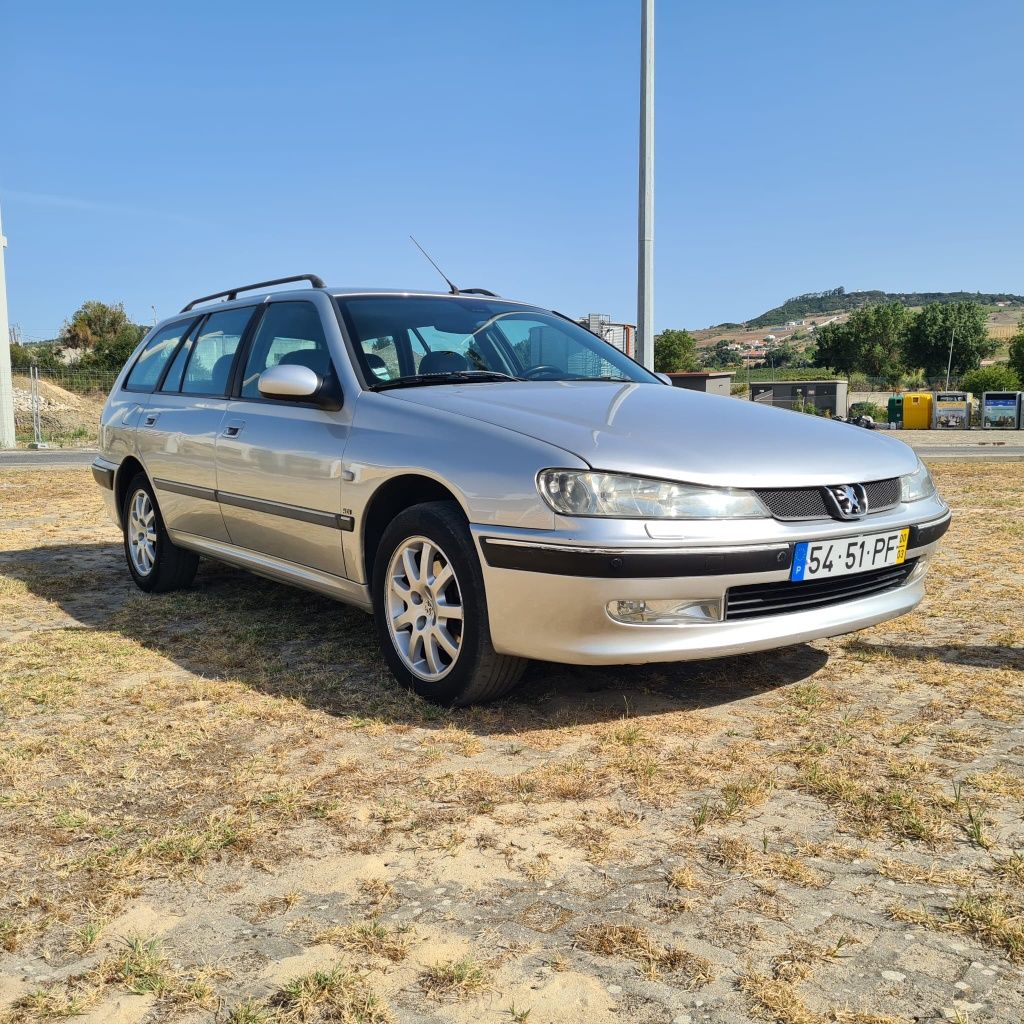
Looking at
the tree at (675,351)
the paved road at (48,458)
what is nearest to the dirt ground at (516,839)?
the paved road at (48,458)

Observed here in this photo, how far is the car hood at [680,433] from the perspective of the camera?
130 inches

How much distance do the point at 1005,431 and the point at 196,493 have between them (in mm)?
39026

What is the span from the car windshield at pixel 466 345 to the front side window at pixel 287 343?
0.55ft

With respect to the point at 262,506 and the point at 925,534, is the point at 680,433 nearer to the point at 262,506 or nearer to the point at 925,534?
the point at 925,534

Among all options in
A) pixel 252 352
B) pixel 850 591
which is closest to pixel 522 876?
pixel 850 591

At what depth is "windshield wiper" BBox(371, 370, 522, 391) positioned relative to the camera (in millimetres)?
4145

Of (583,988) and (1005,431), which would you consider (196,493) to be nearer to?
(583,988)

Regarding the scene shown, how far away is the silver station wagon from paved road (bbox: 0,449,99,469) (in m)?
13.4

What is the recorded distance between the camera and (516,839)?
2.61m

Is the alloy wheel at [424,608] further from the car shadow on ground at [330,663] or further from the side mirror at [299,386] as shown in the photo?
the side mirror at [299,386]

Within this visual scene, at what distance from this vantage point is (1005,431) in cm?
3834

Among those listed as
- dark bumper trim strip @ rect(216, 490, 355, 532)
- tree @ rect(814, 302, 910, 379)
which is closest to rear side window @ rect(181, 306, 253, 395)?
dark bumper trim strip @ rect(216, 490, 355, 532)

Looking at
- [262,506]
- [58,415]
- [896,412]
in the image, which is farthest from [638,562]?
[896,412]

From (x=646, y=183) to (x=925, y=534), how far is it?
765cm
